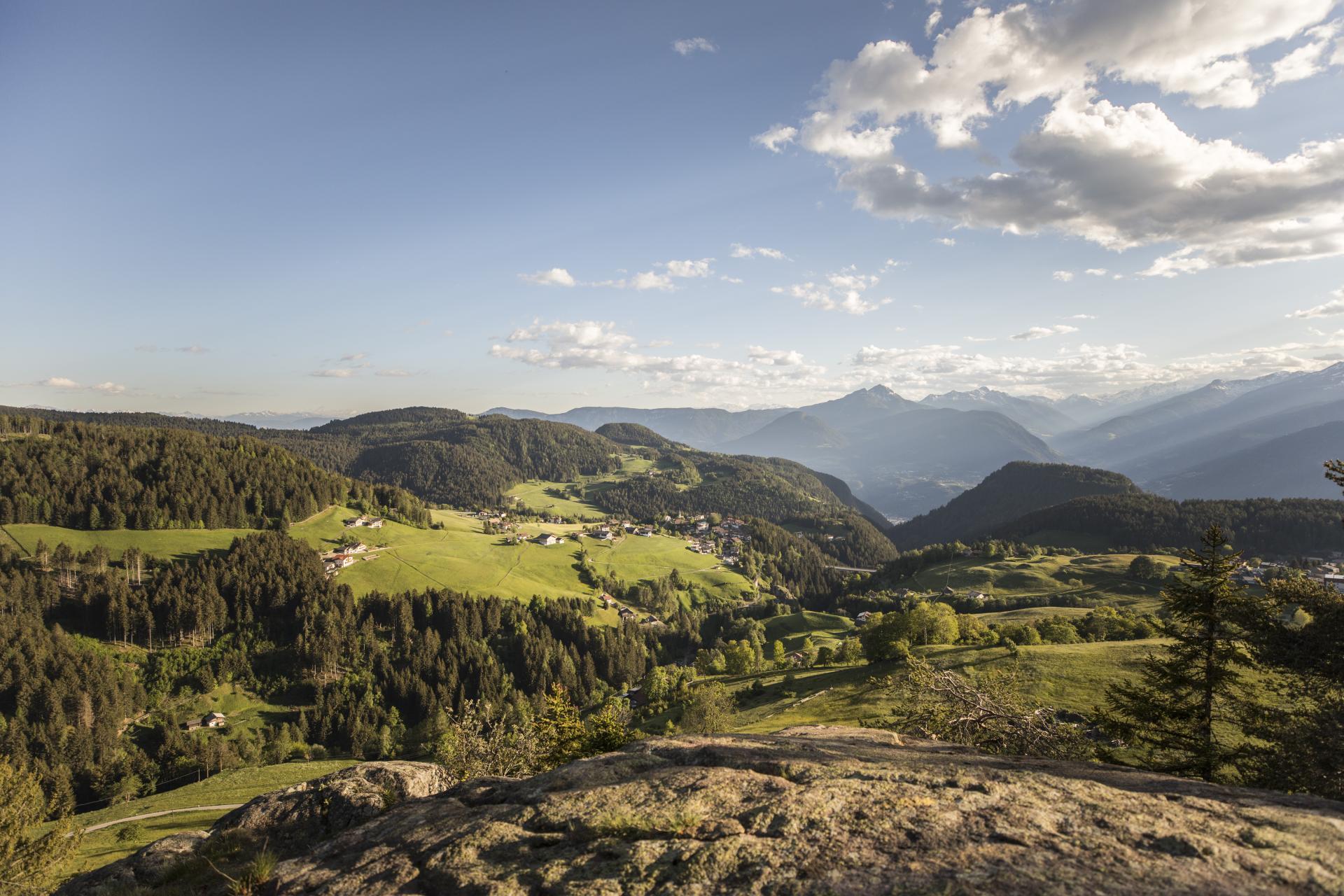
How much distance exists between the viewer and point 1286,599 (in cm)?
1686

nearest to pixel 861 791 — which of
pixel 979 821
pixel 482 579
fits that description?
pixel 979 821

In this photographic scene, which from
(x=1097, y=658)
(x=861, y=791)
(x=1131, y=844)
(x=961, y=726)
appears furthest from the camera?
(x=1097, y=658)

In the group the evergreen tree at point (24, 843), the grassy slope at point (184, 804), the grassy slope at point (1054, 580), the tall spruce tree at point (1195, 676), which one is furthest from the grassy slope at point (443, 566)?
the tall spruce tree at point (1195, 676)

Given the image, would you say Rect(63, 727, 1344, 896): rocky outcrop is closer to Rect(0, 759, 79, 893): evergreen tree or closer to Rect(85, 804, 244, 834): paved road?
Rect(0, 759, 79, 893): evergreen tree

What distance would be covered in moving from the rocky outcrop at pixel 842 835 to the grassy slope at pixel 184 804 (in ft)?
165

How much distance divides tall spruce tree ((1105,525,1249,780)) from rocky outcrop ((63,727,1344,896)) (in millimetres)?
9548

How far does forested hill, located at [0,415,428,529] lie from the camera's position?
497 ft

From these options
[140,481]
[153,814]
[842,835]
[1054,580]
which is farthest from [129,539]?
[1054,580]

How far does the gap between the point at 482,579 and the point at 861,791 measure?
169713 millimetres

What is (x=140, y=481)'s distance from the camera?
547ft

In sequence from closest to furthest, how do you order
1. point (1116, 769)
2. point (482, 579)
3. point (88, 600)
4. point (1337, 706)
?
1. point (1116, 769)
2. point (1337, 706)
3. point (88, 600)
4. point (482, 579)

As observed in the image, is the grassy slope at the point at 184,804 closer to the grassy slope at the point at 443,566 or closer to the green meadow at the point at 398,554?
the grassy slope at the point at 443,566

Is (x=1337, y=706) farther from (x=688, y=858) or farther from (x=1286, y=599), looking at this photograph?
(x=688, y=858)

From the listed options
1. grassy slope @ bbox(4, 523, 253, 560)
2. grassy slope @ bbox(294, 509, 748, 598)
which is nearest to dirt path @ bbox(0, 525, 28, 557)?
grassy slope @ bbox(4, 523, 253, 560)
